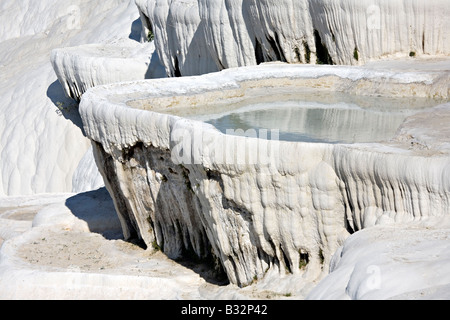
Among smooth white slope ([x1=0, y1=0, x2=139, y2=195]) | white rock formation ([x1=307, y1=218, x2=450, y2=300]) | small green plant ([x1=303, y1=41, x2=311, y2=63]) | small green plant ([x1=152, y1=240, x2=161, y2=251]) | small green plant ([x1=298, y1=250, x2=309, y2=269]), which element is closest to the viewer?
white rock formation ([x1=307, y1=218, x2=450, y2=300])

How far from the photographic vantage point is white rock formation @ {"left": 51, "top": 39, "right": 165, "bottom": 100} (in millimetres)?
25188

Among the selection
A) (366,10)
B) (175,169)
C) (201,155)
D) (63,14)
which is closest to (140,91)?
(175,169)

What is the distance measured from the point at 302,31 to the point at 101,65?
8297mm

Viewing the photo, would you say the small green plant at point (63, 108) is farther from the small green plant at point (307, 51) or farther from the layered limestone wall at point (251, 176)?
the layered limestone wall at point (251, 176)

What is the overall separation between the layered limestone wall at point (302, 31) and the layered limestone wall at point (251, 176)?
2.10 metres

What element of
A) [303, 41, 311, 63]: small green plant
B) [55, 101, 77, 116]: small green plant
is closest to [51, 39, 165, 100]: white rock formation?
[55, 101, 77, 116]: small green plant

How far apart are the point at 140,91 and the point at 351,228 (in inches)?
231

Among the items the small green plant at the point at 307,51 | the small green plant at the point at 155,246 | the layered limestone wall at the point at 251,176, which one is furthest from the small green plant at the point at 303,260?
the small green plant at the point at 307,51

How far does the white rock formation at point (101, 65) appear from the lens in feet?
82.6

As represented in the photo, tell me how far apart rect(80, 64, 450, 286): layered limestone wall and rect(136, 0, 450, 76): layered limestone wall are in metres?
2.10

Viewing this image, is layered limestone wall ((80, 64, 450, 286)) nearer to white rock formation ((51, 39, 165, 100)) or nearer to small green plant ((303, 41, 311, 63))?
small green plant ((303, 41, 311, 63))

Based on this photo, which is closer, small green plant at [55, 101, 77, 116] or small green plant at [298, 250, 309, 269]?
small green plant at [298, 250, 309, 269]

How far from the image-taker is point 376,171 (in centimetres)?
999

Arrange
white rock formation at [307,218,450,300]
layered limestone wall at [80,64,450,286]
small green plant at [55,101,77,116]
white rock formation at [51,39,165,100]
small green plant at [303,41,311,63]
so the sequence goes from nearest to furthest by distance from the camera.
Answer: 1. white rock formation at [307,218,450,300]
2. layered limestone wall at [80,64,450,286]
3. small green plant at [303,41,311,63]
4. white rock formation at [51,39,165,100]
5. small green plant at [55,101,77,116]
